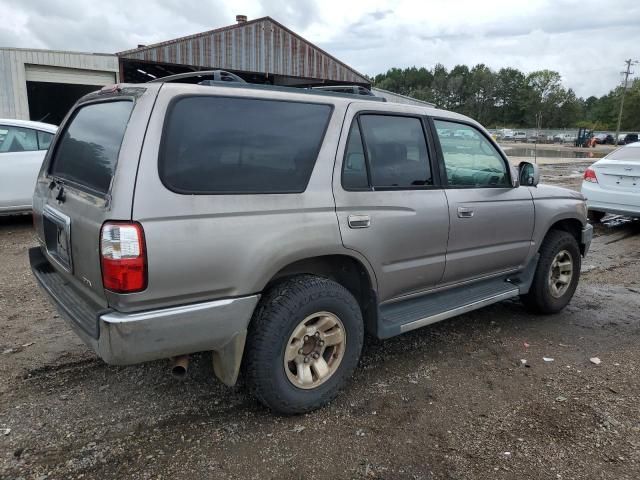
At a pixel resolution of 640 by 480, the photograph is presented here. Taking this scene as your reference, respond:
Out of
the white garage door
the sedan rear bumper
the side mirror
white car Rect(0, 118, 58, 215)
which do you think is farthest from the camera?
the white garage door

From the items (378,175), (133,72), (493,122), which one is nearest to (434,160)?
(378,175)

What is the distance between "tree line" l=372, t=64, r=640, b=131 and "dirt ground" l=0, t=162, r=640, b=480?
324 ft

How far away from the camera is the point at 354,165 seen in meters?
3.02

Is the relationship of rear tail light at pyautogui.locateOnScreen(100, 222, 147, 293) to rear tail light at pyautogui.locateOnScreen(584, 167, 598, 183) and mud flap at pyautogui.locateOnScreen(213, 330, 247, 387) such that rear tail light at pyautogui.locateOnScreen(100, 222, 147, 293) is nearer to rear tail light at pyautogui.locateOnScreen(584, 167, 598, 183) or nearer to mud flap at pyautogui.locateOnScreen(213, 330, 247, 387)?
mud flap at pyautogui.locateOnScreen(213, 330, 247, 387)

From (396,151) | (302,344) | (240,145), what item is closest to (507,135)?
(396,151)

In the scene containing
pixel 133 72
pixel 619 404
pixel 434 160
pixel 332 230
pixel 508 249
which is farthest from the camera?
pixel 133 72

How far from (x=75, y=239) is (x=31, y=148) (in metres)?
5.89

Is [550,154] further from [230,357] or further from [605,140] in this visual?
[230,357]

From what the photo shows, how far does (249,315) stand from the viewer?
2.58m

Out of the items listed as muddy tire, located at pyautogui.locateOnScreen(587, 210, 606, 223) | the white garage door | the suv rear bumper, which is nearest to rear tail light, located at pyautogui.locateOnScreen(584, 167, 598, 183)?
muddy tire, located at pyautogui.locateOnScreen(587, 210, 606, 223)

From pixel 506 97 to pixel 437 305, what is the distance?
130203 mm

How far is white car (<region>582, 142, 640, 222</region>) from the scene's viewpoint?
8.02 metres

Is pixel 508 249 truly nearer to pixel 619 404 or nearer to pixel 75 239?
pixel 619 404

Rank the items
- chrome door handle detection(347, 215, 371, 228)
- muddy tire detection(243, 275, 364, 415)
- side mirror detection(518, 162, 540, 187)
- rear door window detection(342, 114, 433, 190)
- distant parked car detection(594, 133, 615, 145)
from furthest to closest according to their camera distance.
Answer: distant parked car detection(594, 133, 615, 145)
side mirror detection(518, 162, 540, 187)
rear door window detection(342, 114, 433, 190)
chrome door handle detection(347, 215, 371, 228)
muddy tire detection(243, 275, 364, 415)
